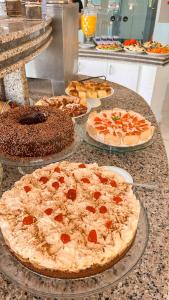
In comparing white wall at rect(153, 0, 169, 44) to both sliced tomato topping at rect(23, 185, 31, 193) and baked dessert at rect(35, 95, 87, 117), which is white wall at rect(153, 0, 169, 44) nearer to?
baked dessert at rect(35, 95, 87, 117)

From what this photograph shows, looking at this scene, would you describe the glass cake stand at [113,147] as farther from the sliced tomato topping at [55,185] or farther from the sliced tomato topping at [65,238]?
the sliced tomato topping at [65,238]

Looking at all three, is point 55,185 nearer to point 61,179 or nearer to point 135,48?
point 61,179

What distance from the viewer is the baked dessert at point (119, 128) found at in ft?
3.65

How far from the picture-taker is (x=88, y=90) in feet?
5.54

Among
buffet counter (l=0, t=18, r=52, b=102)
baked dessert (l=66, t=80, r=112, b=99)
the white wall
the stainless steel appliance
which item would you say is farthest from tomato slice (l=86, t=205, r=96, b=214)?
the white wall

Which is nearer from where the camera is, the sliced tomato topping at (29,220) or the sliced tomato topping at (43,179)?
the sliced tomato topping at (29,220)

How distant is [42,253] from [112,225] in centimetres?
18

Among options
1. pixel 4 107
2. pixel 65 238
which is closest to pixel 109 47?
pixel 4 107

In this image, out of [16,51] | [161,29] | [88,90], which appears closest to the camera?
[16,51]

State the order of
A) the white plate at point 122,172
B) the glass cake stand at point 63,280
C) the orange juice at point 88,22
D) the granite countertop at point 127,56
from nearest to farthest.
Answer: the glass cake stand at point 63,280, the white plate at point 122,172, the orange juice at point 88,22, the granite countertop at point 127,56

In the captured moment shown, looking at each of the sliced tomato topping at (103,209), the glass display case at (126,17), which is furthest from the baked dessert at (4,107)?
the glass display case at (126,17)

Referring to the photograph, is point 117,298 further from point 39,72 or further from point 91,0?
point 91,0

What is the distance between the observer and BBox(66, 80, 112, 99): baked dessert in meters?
1.64

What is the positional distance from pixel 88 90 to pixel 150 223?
1.11 meters
